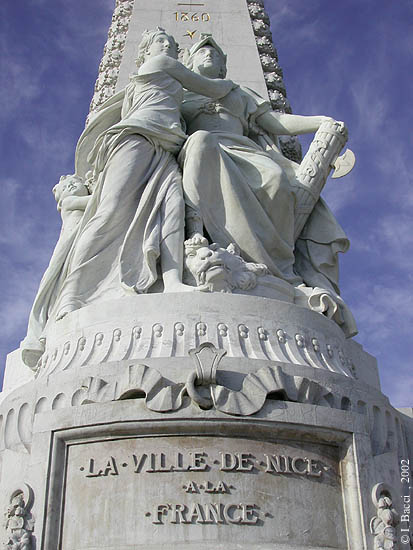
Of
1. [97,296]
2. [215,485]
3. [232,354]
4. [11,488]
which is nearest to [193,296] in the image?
[232,354]

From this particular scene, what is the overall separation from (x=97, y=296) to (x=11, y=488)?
7.69ft

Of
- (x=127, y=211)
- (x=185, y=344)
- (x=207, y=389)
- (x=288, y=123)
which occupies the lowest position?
(x=207, y=389)

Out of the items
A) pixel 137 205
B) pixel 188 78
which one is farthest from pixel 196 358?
pixel 188 78

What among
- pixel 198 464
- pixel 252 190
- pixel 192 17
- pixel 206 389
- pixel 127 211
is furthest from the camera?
pixel 192 17

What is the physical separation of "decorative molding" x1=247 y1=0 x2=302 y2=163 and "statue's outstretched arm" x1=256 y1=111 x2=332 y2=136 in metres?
0.91

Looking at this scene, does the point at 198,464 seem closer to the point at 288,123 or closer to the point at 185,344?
the point at 185,344

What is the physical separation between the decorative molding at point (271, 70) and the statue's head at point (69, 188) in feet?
10.5

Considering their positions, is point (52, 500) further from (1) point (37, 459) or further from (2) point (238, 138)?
(2) point (238, 138)

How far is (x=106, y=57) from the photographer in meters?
12.1

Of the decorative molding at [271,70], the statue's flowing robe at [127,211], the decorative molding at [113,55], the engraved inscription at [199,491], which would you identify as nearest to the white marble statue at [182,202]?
the statue's flowing robe at [127,211]

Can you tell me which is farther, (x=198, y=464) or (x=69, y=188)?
(x=69, y=188)

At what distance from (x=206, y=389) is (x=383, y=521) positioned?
6.32 feet

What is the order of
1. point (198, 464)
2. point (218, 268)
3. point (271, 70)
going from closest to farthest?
1. point (198, 464)
2. point (218, 268)
3. point (271, 70)

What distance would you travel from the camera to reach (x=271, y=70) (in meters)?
11.8
